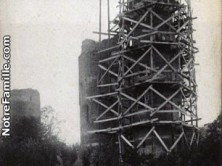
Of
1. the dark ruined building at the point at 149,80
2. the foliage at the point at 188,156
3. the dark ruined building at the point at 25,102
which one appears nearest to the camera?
the foliage at the point at 188,156

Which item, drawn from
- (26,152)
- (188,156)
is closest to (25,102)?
(26,152)

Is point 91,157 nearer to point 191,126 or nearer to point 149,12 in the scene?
point 191,126

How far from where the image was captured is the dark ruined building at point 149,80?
23.2 metres

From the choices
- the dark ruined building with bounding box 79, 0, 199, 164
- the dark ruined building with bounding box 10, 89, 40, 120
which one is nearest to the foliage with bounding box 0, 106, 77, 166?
the dark ruined building with bounding box 79, 0, 199, 164

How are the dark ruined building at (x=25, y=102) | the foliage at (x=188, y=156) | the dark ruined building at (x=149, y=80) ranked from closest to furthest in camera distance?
the foliage at (x=188, y=156) < the dark ruined building at (x=149, y=80) < the dark ruined building at (x=25, y=102)

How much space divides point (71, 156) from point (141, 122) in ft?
26.4

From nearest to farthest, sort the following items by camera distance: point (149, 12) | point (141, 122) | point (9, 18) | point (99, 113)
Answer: point (9, 18)
point (141, 122)
point (149, 12)
point (99, 113)

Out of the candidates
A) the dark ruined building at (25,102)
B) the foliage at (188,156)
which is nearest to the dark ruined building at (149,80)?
the foliage at (188,156)

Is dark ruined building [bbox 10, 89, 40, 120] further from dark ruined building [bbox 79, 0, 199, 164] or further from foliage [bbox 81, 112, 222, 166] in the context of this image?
foliage [bbox 81, 112, 222, 166]

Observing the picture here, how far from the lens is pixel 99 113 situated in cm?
2733

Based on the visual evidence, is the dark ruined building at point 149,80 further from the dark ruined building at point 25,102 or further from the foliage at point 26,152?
the dark ruined building at point 25,102

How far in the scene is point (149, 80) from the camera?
22.5 m

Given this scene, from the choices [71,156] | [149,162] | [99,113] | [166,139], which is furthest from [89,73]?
[149,162]

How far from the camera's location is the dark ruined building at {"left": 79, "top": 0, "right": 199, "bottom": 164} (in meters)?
23.2
